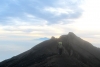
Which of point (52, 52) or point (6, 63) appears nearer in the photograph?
point (52, 52)

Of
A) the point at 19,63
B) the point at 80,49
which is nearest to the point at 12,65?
the point at 19,63

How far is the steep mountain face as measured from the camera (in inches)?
1719

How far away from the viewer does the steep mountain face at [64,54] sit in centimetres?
4366

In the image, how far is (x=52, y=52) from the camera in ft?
162

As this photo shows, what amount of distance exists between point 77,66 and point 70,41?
1399cm

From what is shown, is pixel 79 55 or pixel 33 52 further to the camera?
pixel 33 52

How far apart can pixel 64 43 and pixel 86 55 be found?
550 centimetres

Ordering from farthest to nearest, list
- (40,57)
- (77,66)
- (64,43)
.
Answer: (64,43), (40,57), (77,66)

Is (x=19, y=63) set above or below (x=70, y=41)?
below

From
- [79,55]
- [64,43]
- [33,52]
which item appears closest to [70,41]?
[64,43]

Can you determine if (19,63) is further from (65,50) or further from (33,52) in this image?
(65,50)

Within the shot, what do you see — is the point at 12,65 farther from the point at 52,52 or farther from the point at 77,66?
the point at 77,66

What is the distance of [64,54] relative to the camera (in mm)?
44844

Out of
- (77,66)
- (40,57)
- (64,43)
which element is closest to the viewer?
(77,66)
